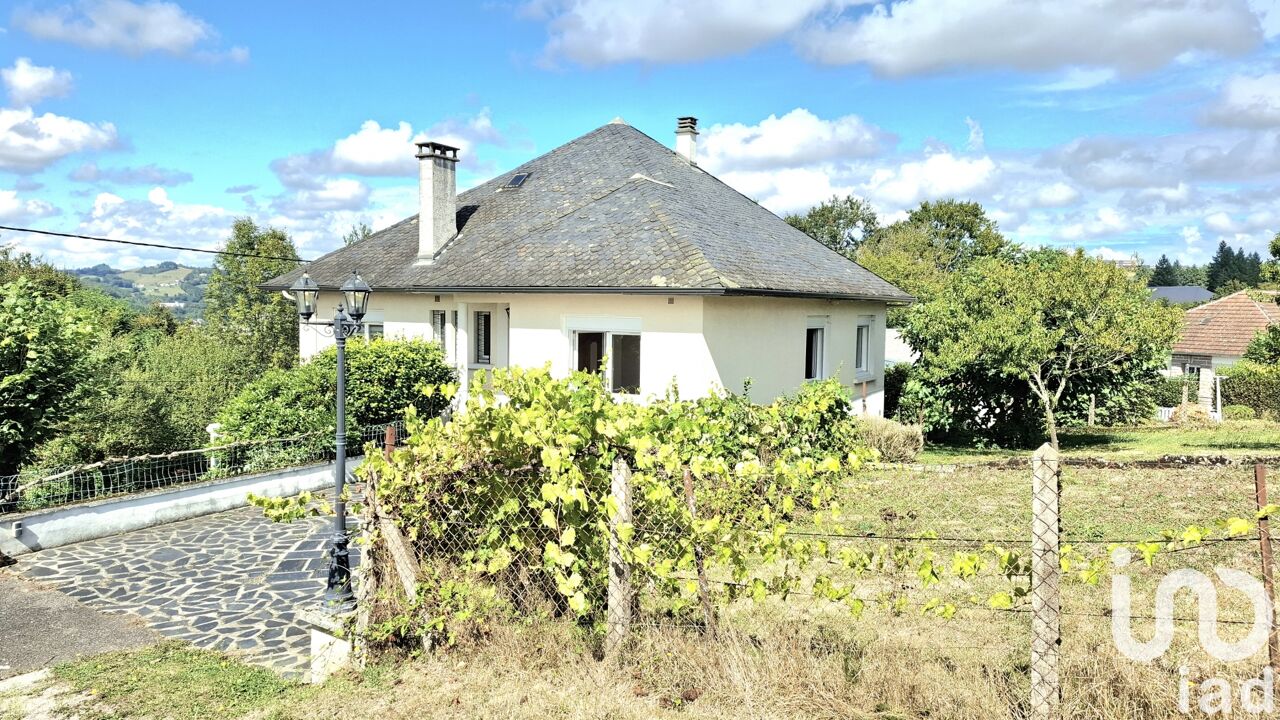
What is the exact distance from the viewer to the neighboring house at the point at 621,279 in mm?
14594

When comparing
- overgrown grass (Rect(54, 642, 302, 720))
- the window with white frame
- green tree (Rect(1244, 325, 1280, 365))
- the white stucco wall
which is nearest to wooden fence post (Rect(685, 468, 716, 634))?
overgrown grass (Rect(54, 642, 302, 720))

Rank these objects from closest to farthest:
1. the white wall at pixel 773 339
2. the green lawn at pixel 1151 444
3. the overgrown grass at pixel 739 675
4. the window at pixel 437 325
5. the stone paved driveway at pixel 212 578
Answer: the overgrown grass at pixel 739 675
the stone paved driveway at pixel 212 578
the white wall at pixel 773 339
the green lawn at pixel 1151 444
the window at pixel 437 325

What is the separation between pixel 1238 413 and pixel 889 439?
67.1ft

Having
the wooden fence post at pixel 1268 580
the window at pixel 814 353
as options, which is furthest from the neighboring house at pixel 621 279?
the wooden fence post at pixel 1268 580

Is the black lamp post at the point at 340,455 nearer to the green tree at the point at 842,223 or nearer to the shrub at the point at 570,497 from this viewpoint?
the shrub at the point at 570,497

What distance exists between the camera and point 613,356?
16594 millimetres

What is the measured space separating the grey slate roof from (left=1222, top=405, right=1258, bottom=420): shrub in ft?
48.4

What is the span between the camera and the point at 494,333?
59.1 feet

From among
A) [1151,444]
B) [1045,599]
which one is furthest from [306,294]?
[1151,444]

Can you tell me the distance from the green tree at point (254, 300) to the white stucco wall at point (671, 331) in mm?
15345

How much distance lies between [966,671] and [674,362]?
32.7 feet

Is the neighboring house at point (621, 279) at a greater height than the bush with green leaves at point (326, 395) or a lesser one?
greater

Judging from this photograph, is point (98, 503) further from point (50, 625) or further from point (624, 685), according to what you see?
point (624, 685)

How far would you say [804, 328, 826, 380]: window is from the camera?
1841cm
